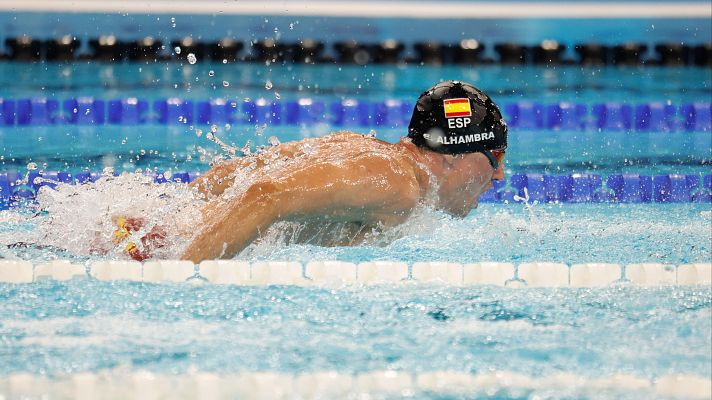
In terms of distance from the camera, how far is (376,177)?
2.36 m

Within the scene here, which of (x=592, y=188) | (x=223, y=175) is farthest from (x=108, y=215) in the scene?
(x=592, y=188)

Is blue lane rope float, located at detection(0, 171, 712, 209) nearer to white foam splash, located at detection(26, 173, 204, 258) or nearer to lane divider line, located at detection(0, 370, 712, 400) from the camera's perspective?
white foam splash, located at detection(26, 173, 204, 258)

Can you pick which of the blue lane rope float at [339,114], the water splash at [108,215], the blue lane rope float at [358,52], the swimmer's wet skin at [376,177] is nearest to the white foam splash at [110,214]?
the water splash at [108,215]

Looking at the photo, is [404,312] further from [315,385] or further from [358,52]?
[358,52]

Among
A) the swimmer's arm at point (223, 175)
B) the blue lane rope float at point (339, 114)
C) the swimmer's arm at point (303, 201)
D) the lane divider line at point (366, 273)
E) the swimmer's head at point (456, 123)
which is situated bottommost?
the lane divider line at point (366, 273)

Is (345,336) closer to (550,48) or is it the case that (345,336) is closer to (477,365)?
(477,365)

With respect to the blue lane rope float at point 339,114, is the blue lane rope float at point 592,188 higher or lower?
lower

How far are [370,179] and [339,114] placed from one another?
13.1 ft

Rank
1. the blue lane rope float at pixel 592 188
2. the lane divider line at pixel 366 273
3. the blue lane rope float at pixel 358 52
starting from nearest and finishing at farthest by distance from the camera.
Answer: the lane divider line at pixel 366 273, the blue lane rope float at pixel 592 188, the blue lane rope float at pixel 358 52

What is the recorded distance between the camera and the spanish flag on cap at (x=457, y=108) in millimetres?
2572

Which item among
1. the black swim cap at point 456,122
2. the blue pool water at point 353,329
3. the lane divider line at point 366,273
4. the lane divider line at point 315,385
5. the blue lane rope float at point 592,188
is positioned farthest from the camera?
the blue lane rope float at point 592,188

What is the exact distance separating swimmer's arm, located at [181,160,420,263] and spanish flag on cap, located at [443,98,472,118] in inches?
9.6

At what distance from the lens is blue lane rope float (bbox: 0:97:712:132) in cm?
618

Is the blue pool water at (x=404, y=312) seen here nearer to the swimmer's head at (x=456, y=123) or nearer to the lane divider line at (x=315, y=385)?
the lane divider line at (x=315, y=385)
